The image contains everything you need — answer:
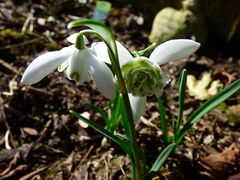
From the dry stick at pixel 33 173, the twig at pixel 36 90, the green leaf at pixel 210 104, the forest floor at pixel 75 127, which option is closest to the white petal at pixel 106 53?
the green leaf at pixel 210 104

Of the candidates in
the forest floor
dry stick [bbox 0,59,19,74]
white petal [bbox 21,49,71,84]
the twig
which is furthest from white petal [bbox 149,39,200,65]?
dry stick [bbox 0,59,19,74]

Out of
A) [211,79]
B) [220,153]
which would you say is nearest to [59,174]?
[220,153]

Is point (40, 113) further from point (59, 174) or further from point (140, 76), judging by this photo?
point (140, 76)

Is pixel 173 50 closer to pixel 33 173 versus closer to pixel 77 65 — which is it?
pixel 77 65

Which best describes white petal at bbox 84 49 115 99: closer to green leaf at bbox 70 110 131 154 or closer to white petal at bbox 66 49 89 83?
white petal at bbox 66 49 89 83

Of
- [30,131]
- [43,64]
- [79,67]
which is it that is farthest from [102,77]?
[30,131]

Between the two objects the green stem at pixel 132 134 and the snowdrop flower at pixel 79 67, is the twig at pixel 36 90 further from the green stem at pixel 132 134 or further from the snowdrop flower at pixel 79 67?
the snowdrop flower at pixel 79 67
